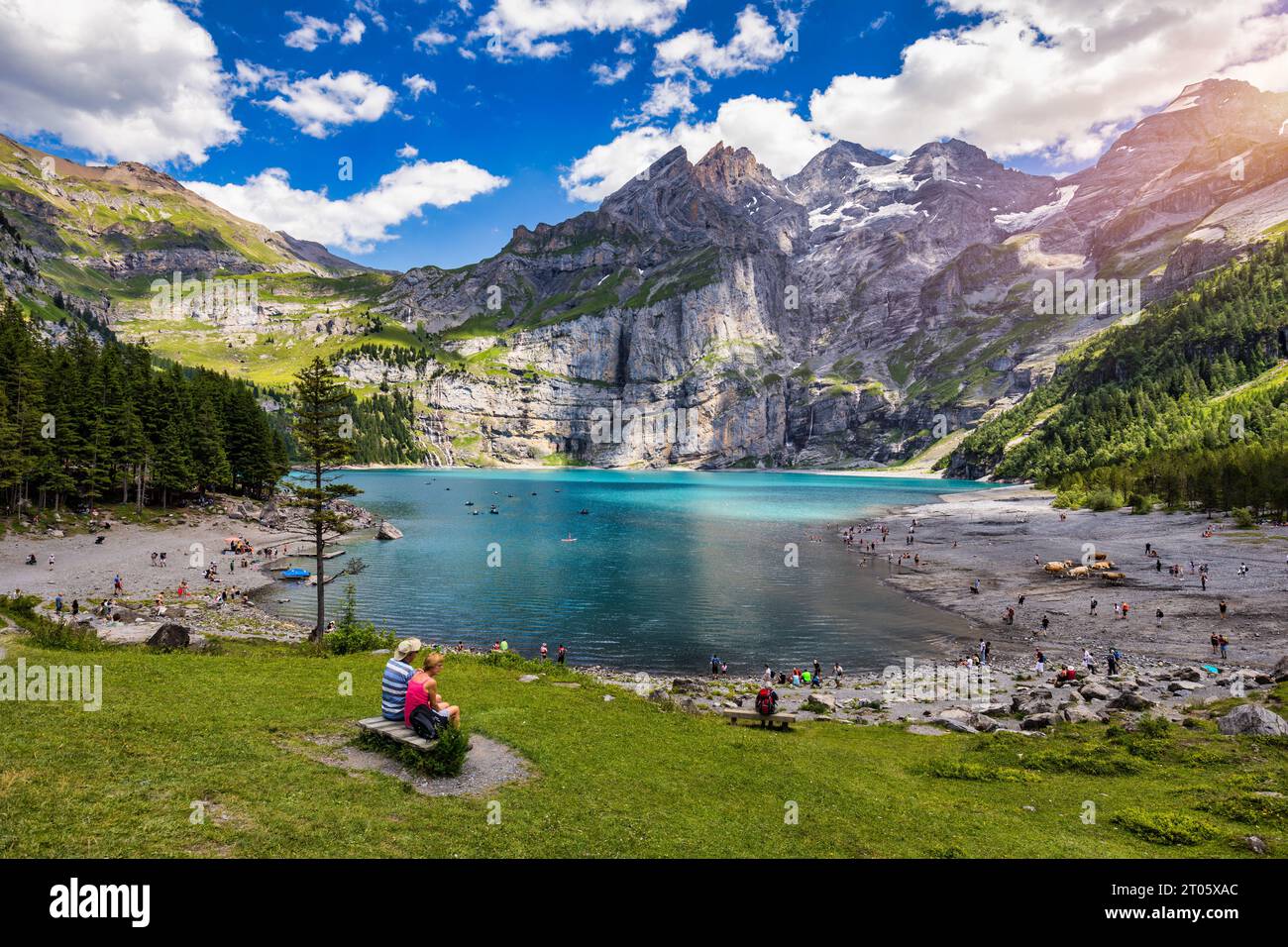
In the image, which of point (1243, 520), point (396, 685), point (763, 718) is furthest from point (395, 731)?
point (1243, 520)

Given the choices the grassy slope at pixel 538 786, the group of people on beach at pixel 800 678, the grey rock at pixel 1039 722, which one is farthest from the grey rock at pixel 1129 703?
the group of people on beach at pixel 800 678

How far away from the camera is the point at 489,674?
2644 centimetres

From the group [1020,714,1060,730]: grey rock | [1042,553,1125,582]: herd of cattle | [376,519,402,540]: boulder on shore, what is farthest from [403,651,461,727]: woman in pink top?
[376,519,402,540]: boulder on shore

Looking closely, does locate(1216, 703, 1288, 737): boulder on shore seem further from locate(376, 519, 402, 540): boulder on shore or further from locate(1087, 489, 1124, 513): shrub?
locate(1087, 489, 1124, 513): shrub

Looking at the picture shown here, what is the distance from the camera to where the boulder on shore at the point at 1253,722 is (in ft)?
71.3

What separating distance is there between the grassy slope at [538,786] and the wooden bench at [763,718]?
1419 mm

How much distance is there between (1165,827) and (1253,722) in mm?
13102

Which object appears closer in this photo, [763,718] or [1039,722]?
[763,718]

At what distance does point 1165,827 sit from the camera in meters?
13.9

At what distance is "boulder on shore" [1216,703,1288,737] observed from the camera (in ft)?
71.3

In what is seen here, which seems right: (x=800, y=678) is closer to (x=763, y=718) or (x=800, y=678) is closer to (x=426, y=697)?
(x=763, y=718)

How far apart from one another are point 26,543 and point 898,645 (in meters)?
81.3

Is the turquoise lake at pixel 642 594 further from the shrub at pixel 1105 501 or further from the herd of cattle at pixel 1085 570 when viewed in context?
the shrub at pixel 1105 501
